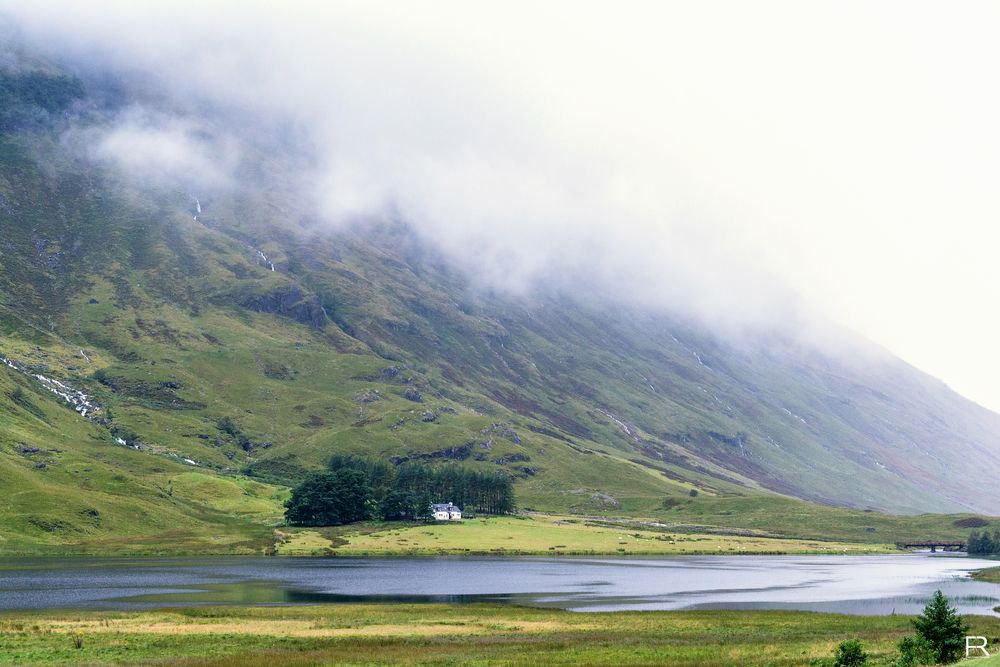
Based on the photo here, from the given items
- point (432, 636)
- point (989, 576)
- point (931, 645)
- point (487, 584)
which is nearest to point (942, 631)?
point (931, 645)

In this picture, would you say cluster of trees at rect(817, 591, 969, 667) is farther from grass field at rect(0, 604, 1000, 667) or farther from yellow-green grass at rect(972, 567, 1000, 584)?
yellow-green grass at rect(972, 567, 1000, 584)

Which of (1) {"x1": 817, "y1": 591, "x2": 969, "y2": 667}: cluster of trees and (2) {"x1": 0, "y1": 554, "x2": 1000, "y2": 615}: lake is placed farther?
(2) {"x1": 0, "y1": 554, "x2": 1000, "y2": 615}: lake

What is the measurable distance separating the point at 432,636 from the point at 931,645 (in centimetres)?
3926

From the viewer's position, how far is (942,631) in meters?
50.7

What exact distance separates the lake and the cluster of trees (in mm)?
48123

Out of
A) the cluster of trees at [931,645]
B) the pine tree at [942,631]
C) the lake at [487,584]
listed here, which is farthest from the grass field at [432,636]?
the lake at [487,584]

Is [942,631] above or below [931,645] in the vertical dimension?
above

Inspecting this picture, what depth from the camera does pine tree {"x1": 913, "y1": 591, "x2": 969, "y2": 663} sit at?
50156 millimetres

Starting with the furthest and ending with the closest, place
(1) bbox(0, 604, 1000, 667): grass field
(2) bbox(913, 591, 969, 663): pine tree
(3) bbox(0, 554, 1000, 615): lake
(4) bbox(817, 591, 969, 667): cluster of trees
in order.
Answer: (3) bbox(0, 554, 1000, 615): lake < (1) bbox(0, 604, 1000, 667): grass field < (2) bbox(913, 591, 969, 663): pine tree < (4) bbox(817, 591, 969, 667): cluster of trees

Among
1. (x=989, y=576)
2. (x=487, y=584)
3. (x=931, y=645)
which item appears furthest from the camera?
(x=989, y=576)

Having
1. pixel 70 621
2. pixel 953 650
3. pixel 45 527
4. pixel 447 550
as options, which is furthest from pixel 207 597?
pixel 45 527

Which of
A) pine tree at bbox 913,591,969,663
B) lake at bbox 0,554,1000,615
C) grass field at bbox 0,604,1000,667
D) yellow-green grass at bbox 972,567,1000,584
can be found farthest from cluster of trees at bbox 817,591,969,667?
yellow-green grass at bbox 972,567,1000,584

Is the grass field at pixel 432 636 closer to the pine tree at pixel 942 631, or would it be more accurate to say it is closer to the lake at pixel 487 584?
the pine tree at pixel 942 631

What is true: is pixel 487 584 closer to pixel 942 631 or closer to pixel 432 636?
pixel 432 636
